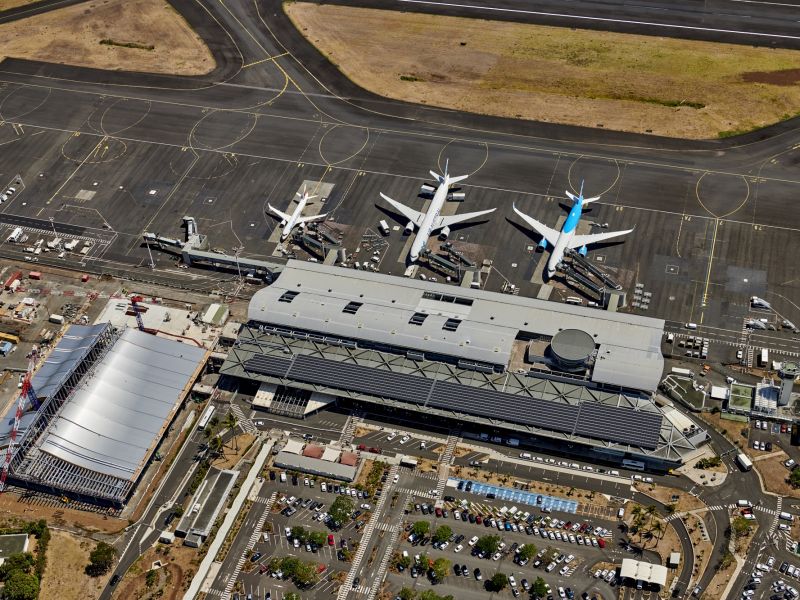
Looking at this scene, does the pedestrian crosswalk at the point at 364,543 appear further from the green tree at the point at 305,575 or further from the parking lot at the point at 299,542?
the green tree at the point at 305,575

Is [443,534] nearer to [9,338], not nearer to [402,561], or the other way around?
[402,561]

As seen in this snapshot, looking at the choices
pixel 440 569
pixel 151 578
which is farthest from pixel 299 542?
pixel 440 569

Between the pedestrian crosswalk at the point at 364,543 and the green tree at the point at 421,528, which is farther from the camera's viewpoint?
the green tree at the point at 421,528

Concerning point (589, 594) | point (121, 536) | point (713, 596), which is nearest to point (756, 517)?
point (713, 596)

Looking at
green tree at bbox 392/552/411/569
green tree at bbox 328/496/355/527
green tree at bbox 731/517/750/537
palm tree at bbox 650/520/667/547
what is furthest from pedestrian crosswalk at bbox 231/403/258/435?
green tree at bbox 731/517/750/537

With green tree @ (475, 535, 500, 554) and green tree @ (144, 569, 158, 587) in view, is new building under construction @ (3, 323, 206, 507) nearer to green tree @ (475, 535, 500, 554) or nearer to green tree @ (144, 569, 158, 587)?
green tree @ (144, 569, 158, 587)

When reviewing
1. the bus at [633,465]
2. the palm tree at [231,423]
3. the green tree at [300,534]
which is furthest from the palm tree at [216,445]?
the bus at [633,465]
